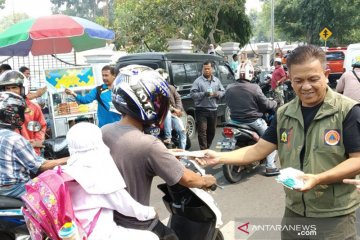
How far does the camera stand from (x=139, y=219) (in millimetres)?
2023

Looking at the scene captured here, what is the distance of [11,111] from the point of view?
9.90 ft

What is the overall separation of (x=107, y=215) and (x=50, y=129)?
250 inches

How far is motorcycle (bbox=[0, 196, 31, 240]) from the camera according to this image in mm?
2867

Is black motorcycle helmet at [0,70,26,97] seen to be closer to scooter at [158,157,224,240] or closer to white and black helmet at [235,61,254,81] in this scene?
scooter at [158,157,224,240]

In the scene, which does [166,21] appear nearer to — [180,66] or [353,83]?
[180,66]

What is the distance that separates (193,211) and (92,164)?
0.81 meters

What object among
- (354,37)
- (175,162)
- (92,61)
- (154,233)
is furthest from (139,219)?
(354,37)

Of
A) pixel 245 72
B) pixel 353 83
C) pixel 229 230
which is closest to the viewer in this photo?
pixel 229 230

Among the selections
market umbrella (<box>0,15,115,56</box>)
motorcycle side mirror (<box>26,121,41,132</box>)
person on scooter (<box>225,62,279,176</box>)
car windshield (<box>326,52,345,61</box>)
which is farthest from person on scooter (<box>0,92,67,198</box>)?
car windshield (<box>326,52,345,61</box>)

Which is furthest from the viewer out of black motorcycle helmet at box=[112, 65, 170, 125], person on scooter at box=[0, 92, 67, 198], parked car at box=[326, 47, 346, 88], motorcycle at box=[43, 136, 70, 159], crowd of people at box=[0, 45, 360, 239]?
parked car at box=[326, 47, 346, 88]

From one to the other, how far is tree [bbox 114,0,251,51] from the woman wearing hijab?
14.9 metres

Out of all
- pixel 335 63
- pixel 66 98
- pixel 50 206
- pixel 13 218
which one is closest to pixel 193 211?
pixel 50 206

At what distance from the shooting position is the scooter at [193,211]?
2365 mm

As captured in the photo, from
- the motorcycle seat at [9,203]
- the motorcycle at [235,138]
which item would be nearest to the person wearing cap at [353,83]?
the motorcycle at [235,138]
